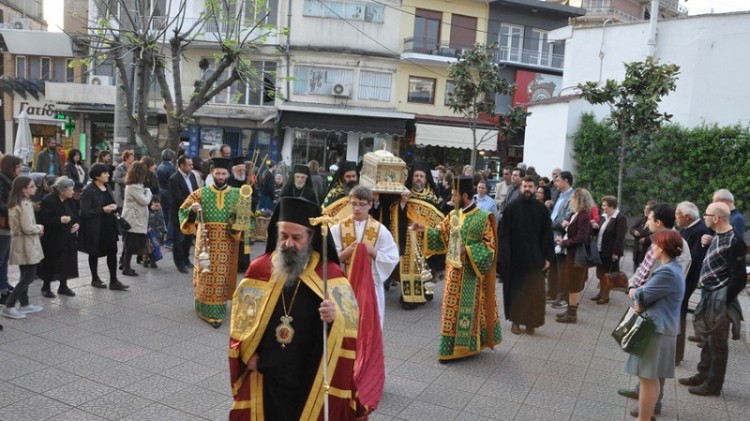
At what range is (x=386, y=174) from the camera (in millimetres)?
8688

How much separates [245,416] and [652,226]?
4.46 meters

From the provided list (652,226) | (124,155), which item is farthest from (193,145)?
(652,226)

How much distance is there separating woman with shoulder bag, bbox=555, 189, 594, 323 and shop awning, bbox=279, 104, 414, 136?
18803 mm

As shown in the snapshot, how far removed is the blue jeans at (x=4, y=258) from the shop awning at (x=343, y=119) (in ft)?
64.0

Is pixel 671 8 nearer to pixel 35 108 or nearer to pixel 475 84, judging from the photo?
pixel 475 84

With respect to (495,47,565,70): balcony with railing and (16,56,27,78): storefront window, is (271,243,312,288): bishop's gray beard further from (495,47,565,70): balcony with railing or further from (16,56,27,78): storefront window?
(16,56,27,78): storefront window

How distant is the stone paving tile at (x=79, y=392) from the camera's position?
512 cm

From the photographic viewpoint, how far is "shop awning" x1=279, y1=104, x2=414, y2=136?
2677 cm

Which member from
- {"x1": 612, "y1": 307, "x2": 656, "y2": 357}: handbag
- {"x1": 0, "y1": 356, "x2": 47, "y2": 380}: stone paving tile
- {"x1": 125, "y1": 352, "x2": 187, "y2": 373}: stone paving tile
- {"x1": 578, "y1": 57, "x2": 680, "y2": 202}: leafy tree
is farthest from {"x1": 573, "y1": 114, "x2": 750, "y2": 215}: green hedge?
{"x1": 0, "y1": 356, "x2": 47, "y2": 380}: stone paving tile

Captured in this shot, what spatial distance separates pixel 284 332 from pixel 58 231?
553 centimetres

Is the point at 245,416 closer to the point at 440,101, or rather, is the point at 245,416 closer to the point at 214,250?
the point at 214,250

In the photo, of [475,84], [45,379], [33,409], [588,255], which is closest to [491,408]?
[33,409]

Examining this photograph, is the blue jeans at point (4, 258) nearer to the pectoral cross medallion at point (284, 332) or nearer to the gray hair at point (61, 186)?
the gray hair at point (61, 186)

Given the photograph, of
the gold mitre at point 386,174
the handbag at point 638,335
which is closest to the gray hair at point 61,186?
the gold mitre at point 386,174
